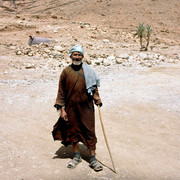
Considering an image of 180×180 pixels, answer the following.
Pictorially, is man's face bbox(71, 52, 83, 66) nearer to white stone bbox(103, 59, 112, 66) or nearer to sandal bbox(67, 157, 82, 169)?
sandal bbox(67, 157, 82, 169)

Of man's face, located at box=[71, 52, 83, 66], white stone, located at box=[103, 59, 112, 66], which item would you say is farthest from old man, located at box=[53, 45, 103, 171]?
white stone, located at box=[103, 59, 112, 66]

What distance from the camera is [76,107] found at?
8.45ft

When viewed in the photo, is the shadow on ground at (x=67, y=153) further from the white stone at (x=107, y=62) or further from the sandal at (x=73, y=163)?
the white stone at (x=107, y=62)

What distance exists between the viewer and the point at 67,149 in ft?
10.3

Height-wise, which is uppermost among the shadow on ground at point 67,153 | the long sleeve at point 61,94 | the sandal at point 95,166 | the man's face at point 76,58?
the man's face at point 76,58

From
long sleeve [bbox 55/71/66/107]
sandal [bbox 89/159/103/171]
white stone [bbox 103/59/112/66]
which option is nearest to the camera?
sandal [bbox 89/159/103/171]

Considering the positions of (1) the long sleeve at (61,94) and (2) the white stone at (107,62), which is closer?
(1) the long sleeve at (61,94)

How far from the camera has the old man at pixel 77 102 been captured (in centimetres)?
254

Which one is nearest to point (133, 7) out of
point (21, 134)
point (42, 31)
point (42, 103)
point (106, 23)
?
point (106, 23)

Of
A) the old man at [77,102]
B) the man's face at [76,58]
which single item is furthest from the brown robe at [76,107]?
the man's face at [76,58]

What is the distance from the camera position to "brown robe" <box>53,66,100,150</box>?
2.55 meters

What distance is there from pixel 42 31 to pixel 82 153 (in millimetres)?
17479

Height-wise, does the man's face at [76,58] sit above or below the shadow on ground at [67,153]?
above

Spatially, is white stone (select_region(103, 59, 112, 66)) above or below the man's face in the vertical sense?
below
